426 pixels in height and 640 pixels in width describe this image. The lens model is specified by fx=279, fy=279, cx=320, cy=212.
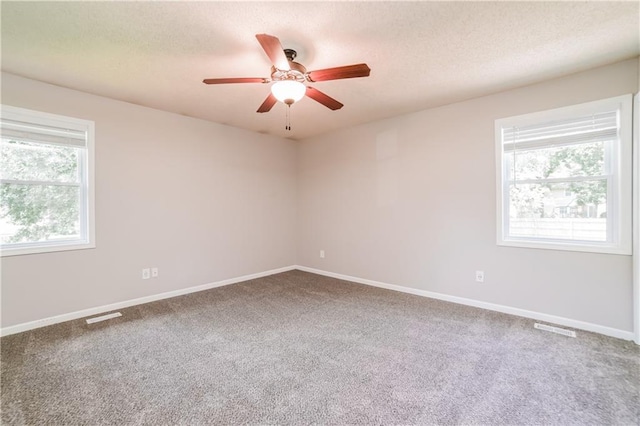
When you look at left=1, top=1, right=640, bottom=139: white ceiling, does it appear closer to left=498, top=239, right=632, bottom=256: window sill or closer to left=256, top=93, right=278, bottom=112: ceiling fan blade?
left=256, top=93, right=278, bottom=112: ceiling fan blade

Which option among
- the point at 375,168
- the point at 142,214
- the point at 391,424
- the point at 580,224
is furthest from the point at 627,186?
the point at 142,214

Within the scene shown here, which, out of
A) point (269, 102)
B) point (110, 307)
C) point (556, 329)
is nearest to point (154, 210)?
point (110, 307)

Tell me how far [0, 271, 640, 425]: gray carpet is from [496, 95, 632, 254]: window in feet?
3.17

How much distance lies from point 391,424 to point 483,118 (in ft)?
10.7

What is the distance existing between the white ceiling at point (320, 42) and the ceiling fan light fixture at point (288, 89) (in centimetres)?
35

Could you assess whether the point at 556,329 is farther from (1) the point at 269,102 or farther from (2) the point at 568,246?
(1) the point at 269,102

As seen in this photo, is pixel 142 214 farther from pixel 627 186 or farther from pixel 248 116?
pixel 627 186

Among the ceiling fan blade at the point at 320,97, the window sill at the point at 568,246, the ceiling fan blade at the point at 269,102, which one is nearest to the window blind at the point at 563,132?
the window sill at the point at 568,246

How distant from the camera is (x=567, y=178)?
2.89 meters

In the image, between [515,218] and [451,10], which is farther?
[515,218]

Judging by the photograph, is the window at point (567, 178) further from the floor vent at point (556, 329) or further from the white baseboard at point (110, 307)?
the white baseboard at point (110, 307)

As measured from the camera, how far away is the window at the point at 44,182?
9.12ft

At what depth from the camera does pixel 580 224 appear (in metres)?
2.83

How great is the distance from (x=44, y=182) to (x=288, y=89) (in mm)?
2868
